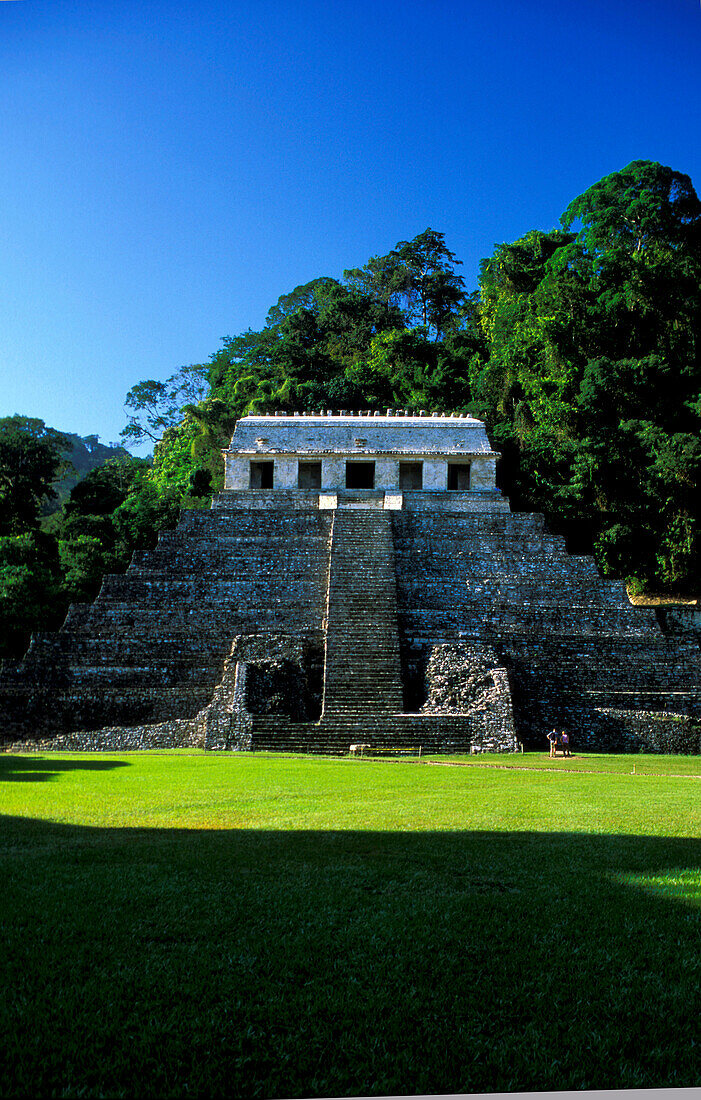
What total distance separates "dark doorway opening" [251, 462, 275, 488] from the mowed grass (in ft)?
68.4

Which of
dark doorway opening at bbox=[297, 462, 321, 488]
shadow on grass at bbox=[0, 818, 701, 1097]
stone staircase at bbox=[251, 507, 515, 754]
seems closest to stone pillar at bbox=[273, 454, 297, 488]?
dark doorway opening at bbox=[297, 462, 321, 488]

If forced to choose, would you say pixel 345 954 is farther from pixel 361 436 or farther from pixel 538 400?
pixel 538 400

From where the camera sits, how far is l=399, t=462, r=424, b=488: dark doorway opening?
26.3 metres

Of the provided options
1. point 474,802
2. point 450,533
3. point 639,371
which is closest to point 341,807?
point 474,802

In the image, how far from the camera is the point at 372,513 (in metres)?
22.0

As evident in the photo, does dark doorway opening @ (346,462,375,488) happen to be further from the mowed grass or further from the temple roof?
the mowed grass

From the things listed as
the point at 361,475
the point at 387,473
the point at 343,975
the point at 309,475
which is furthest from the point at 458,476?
the point at 343,975

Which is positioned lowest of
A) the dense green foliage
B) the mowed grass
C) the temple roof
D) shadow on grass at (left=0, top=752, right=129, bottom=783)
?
shadow on grass at (left=0, top=752, right=129, bottom=783)

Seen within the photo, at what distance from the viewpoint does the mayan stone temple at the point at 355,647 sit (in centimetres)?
1434

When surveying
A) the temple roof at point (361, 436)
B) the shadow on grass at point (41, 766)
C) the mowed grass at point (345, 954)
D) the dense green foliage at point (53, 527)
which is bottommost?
the shadow on grass at point (41, 766)

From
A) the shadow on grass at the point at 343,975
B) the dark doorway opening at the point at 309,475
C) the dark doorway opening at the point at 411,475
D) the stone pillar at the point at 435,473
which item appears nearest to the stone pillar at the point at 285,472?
the dark doorway opening at the point at 309,475

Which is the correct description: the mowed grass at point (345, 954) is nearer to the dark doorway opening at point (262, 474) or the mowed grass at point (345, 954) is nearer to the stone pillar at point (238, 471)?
the stone pillar at point (238, 471)

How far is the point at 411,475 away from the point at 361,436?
205 centimetres

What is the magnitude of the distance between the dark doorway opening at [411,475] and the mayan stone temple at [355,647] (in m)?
3.07
